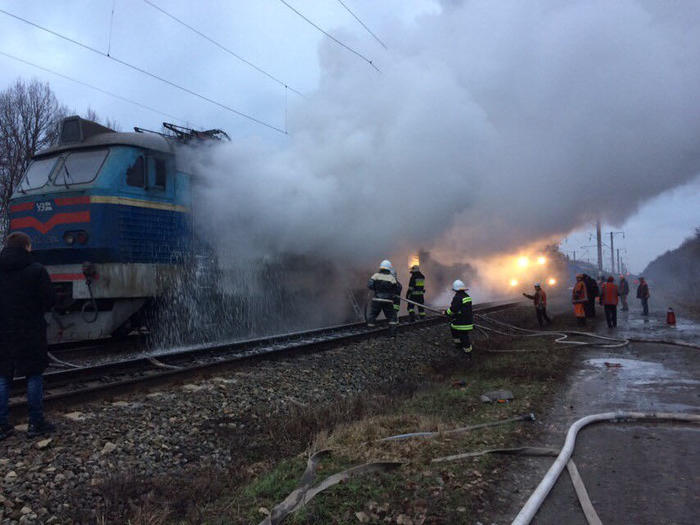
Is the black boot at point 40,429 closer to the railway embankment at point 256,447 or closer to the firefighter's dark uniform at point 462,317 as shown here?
the railway embankment at point 256,447

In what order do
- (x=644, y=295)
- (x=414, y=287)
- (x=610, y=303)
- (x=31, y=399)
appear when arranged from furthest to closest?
(x=644, y=295)
(x=610, y=303)
(x=414, y=287)
(x=31, y=399)

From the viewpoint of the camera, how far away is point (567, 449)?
3779 mm

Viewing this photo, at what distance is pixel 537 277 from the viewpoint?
1497 inches

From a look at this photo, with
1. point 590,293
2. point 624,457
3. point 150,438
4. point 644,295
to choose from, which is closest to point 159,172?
point 150,438

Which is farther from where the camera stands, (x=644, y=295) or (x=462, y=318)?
(x=644, y=295)

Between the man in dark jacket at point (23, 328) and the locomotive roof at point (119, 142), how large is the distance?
454 centimetres

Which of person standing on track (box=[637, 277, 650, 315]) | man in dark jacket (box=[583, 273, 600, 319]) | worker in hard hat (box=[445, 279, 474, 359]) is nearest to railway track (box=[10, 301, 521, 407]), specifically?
worker in hard hat (box=[445, 279, 474, 359])

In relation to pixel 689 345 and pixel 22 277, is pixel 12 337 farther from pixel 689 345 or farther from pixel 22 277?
pixel 689 345

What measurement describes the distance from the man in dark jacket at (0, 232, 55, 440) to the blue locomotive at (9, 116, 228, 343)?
3.46 metres

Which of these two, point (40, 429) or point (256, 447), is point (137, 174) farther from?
point (256, 447)

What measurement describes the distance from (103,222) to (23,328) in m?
3.97

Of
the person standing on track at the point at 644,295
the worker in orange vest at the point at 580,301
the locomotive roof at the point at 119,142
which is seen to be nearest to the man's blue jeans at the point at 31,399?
the locomotive roof at the point at 119,142

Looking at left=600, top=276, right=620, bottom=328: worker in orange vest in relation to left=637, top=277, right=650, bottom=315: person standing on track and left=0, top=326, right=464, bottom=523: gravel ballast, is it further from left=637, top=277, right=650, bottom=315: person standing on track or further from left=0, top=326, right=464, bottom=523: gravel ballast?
left=0, top=326, right=464, bottom=523: gravel ballast

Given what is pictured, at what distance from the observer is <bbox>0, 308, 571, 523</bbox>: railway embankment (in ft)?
9.84
